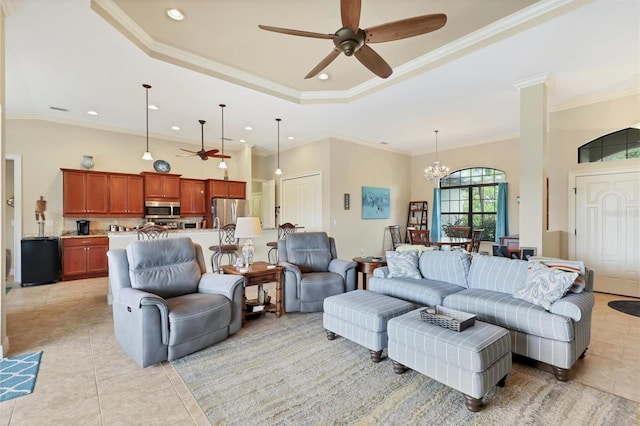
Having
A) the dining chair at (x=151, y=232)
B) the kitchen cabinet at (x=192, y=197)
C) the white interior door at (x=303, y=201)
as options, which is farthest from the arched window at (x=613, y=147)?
the kitchen cabinet at (x=192, y=197)

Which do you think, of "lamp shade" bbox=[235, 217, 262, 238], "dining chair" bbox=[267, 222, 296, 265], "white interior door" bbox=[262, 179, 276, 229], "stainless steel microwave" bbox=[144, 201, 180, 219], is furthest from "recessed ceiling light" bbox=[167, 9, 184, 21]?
"white interior door" bbox=[262, 179, 276, 229]

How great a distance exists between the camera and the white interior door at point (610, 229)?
14.8ft

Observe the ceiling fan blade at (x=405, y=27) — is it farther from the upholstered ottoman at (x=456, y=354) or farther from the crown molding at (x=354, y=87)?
the upholstered ottoman at (x=456, y=354)

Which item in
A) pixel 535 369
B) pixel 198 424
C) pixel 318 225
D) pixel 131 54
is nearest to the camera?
pixel 198 424

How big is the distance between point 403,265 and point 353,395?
1.92 metres

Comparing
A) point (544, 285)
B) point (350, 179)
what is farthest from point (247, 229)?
point (350, 179)

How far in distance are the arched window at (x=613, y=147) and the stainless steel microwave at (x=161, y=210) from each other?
26.4 ft

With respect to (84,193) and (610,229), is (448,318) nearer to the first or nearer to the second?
(610,229)

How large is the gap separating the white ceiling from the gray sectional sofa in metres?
2.39

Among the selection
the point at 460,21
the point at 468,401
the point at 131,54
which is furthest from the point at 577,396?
the point at 131,54

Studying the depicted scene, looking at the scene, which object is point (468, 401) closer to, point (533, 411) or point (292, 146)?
point (533, 411)

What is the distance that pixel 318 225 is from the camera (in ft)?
23.3

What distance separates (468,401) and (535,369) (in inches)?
38.5

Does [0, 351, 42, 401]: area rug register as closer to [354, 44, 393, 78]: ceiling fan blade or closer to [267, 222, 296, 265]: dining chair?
[267, 222, 296, 265]: dining chair
